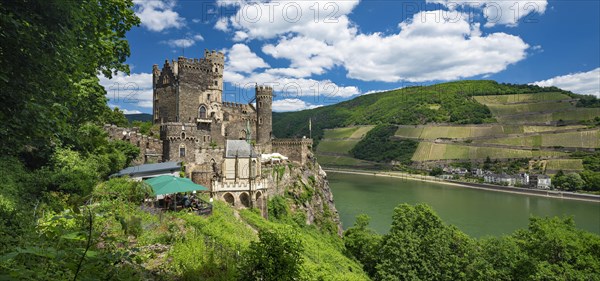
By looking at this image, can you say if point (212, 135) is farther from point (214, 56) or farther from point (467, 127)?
point (467, 127)

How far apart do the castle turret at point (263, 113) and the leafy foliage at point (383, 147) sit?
80.0 meters

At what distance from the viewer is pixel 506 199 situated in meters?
59.0

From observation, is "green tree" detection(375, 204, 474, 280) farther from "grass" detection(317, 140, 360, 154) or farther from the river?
"grass" detection(317, 140, 360, 154)

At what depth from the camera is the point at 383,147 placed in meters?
124

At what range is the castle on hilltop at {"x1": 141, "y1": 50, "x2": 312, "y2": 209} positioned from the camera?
23156mm

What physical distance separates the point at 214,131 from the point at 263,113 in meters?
7.42

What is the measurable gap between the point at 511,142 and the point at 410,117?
51262mm

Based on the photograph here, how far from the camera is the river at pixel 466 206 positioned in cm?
3988

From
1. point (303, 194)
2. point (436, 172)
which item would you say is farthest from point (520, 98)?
point (303, 194)

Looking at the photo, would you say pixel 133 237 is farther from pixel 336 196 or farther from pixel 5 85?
pixel 336 196

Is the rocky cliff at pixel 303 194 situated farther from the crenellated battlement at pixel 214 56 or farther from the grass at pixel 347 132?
the grass at pixel 347 132

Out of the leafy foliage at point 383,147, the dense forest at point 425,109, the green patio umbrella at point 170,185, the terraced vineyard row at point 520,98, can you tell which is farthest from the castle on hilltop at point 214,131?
the terraced vineyard row at point 520,98

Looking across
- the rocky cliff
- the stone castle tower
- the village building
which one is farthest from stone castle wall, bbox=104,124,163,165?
the rocky cliff

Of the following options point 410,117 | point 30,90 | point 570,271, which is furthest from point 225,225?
point 410,117
